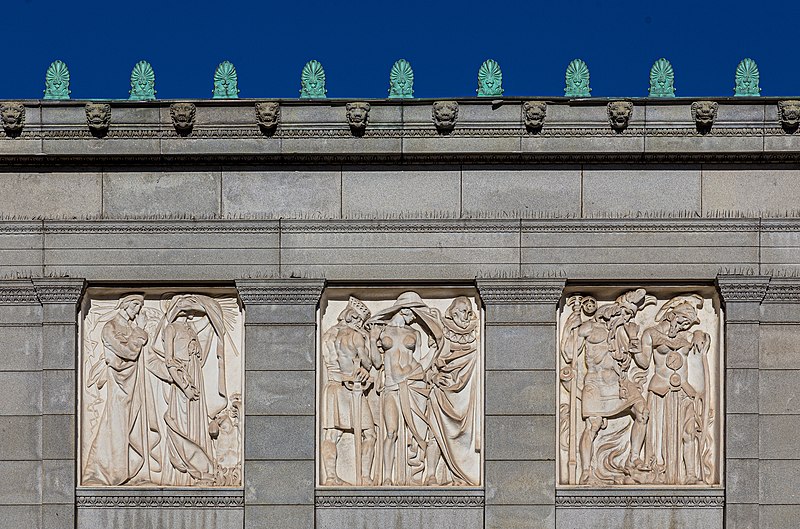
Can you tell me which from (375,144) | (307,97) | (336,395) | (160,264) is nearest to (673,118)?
(375,144)

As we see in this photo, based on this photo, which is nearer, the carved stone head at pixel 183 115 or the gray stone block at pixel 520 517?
the gray stone block at pixel 520 517

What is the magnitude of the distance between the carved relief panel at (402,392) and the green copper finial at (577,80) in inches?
140

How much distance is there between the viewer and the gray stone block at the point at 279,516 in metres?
16.8

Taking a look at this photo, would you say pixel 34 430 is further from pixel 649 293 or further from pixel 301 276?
pixel 649 293

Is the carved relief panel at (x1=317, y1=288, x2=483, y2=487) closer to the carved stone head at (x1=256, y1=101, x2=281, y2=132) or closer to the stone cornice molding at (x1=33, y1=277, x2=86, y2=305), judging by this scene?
the carved stone head at (x1=256, y1=101, x2=281, y2=132)

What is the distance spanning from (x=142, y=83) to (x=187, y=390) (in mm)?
4932

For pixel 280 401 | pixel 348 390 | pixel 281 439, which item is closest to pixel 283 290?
pixel 280 401

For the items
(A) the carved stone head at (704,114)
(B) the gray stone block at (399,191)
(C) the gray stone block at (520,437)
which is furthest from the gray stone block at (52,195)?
(A) the carved stone head at (704,114)

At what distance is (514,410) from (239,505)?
4.55 meters

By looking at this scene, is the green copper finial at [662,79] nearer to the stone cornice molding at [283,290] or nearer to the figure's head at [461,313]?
the figure's head at [461,313]

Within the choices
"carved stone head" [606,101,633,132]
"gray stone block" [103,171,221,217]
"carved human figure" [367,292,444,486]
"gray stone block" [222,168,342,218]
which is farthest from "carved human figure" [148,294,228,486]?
"carved stone head" [606,101,633,132]

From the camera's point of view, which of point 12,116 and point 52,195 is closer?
point 12,116

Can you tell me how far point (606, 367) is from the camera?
1691 cm

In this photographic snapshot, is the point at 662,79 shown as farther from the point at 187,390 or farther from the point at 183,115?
the point at 187,390
